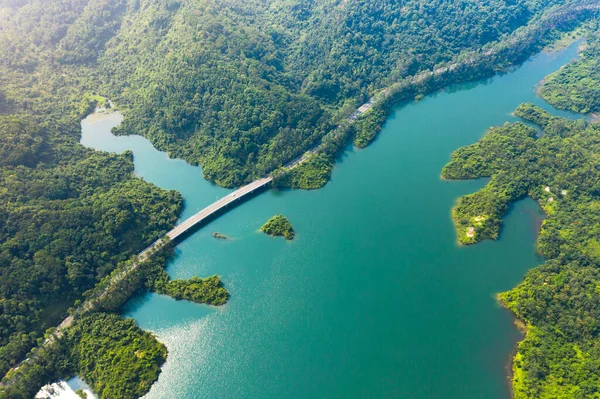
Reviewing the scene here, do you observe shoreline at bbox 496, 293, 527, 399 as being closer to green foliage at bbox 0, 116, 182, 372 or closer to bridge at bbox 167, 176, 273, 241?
bridge at bbox 167, 176, 273, 241

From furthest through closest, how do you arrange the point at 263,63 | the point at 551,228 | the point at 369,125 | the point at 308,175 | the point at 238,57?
the point at 263,63 → the point at 238,57 → the point at 369,125 → the point at 308,175 → the point at 551,228

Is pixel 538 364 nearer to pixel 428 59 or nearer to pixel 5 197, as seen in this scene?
pixel 5 197

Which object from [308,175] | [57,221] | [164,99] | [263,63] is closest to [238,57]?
[263,63]

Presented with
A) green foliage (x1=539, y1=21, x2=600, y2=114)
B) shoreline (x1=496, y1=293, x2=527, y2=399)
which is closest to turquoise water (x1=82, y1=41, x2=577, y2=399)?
shoreline (x1=496, y1=293, x2=527, y2=399)

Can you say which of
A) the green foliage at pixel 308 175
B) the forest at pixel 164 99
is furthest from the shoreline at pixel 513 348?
the green foliage at pixel 308 175

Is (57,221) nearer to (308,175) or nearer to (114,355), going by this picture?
(114,355)
